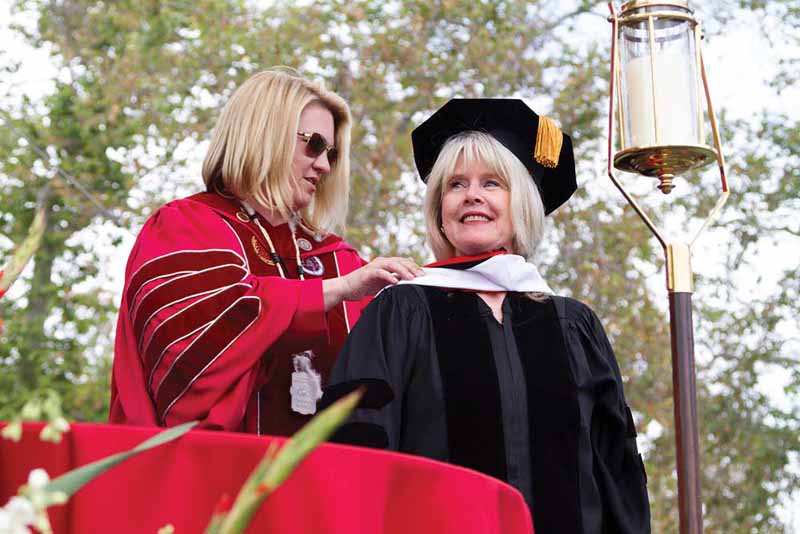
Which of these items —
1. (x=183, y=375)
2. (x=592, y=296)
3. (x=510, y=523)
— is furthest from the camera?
(x=592, y=296)

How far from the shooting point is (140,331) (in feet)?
10.9

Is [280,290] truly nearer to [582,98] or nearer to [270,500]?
[270,500]

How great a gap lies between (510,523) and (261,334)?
1957mm

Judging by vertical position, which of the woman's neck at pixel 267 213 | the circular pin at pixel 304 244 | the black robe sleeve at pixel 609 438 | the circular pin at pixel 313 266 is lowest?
the black robe sleeve at pixel 609 438

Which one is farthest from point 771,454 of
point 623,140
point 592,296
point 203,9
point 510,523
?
point 510,523

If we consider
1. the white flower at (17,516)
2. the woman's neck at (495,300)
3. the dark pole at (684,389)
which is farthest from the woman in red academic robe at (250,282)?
the white flower at (17,516)

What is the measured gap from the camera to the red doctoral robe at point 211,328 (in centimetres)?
322

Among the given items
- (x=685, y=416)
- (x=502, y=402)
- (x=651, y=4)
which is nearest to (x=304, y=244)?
(x=502, y=402)

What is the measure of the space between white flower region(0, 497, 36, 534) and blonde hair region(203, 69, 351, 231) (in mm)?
2757

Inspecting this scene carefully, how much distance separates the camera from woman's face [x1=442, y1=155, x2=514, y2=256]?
10.8 feet

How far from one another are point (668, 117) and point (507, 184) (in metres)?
0.49

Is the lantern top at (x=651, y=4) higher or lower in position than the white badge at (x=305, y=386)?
higher

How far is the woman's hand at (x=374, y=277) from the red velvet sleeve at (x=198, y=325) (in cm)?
8

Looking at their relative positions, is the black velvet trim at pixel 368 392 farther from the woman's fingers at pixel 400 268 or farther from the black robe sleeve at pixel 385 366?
the woman's fingers at pixel 400 268
